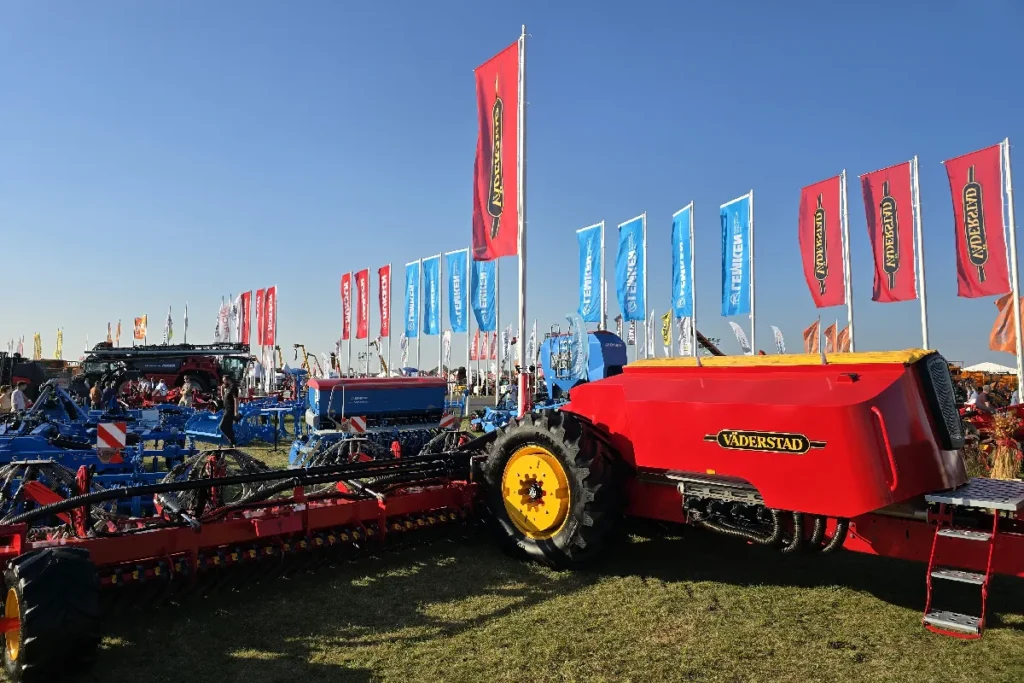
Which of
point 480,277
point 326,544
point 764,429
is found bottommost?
point 326,544

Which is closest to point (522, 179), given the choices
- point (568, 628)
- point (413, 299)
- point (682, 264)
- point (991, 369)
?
point (568, 628)

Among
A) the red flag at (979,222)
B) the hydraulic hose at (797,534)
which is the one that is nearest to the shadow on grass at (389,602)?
the hydraulic hose at (797,534)

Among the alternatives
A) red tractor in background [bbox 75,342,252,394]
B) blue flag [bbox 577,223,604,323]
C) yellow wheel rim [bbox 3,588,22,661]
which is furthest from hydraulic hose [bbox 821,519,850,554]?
red tractor in background [bbox 75,342,252,394]

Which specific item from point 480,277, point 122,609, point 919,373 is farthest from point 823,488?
point 480,277

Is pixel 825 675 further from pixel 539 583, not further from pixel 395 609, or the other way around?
pixel 395 609

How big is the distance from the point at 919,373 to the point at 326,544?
432 centimetres

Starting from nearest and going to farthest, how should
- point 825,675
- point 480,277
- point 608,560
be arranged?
point 825,675 < point 608,560 < point 480,277

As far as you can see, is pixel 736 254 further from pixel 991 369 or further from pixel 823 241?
pixel 991 369

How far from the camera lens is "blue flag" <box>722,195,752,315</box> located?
18016 mm

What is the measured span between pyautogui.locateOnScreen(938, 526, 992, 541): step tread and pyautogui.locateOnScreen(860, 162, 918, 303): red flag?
14.0 metres

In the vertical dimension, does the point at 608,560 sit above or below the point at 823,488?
below

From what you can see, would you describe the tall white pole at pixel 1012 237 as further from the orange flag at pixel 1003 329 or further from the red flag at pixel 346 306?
the red flag at pixel 346 306

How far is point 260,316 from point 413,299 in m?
10.8

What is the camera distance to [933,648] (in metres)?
3.82
